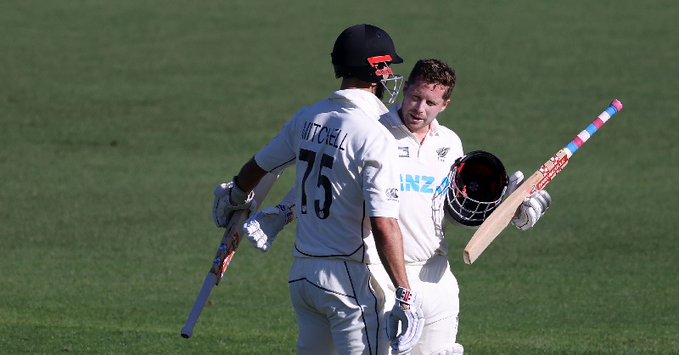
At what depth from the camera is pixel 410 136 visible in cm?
696

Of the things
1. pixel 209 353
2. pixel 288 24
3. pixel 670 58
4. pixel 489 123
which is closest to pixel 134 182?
pixel 489 123

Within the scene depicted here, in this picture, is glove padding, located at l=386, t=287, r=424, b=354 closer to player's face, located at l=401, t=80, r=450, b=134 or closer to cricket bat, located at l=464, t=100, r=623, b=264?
cricket bat, located at l=464, t=100, r=623, b=264

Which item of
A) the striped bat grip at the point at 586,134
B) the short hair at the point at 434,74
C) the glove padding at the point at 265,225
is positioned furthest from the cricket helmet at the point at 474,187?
the glove padding at the point at 265,225

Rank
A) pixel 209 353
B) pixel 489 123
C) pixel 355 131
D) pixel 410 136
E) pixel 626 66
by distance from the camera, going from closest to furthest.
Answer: pixel 355 131
pixel 410 136
pixel 209 353
pixel 489 123
pixel 626 66

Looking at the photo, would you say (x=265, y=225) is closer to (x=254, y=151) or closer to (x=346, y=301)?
(x=346, y=301)

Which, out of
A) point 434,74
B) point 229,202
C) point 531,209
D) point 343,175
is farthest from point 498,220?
point 229,202

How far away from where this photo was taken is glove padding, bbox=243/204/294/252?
7064mm

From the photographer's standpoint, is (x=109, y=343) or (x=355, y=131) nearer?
(x=355, y=131)

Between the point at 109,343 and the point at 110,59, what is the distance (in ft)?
62.3

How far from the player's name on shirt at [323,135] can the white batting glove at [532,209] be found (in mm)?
1261

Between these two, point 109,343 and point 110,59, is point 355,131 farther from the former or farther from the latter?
point 110,59

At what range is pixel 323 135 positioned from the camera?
6488mm

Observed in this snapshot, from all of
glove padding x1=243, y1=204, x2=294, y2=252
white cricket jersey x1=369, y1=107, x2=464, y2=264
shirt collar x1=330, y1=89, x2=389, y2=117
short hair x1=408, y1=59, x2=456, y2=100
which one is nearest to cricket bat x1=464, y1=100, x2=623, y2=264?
white cricket jersey x1=369, y1=107, x2=464, y2=264

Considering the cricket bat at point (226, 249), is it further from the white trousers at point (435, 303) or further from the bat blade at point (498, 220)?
the bat blade at point (498, 220)
